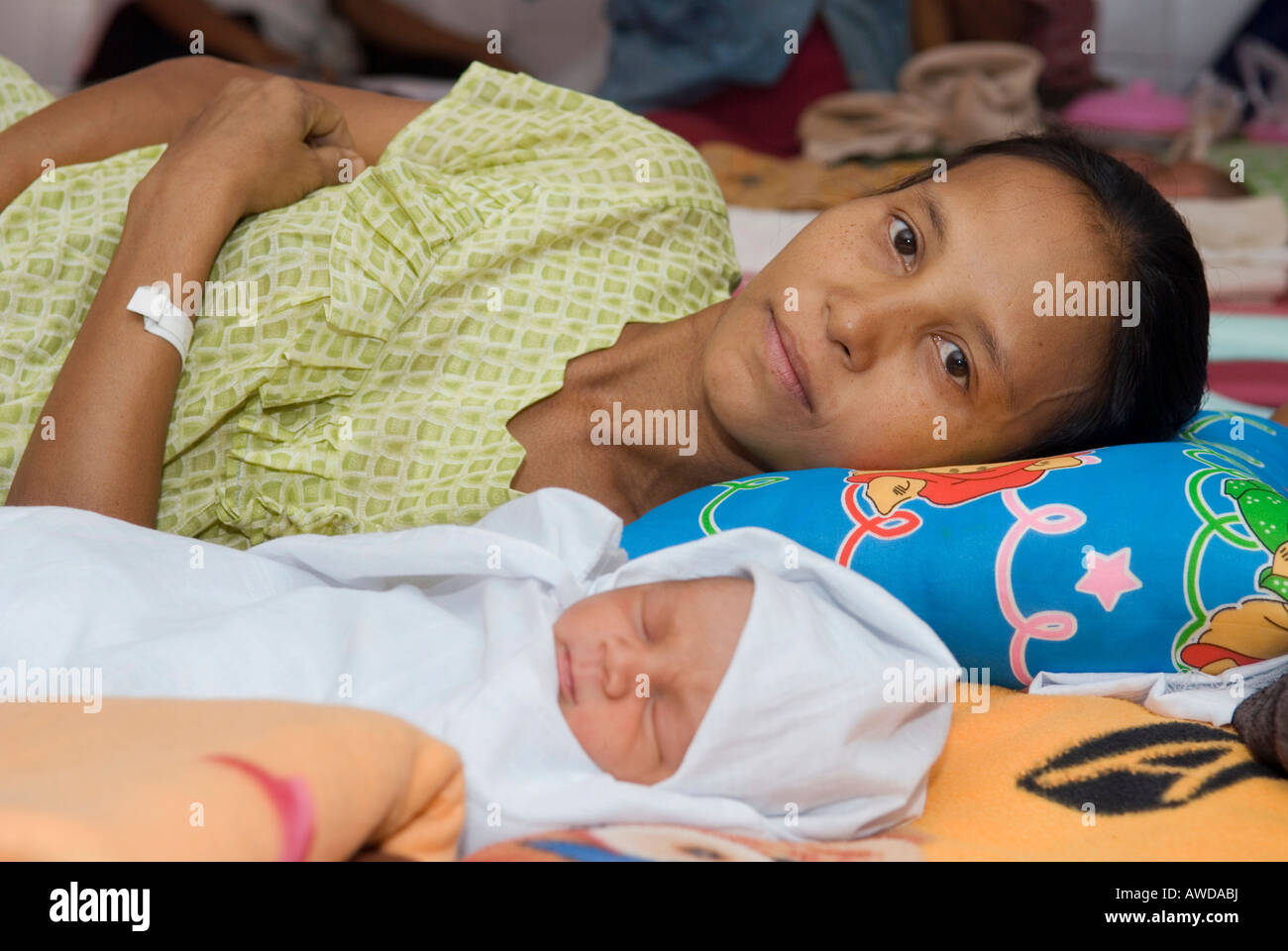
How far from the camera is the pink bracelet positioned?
0.62m

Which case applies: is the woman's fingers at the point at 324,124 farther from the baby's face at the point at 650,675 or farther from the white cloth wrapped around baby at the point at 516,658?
the baby's face at the point at 650,675

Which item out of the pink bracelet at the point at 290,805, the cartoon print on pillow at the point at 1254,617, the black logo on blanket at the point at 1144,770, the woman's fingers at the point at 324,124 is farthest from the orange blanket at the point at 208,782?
the woman's fingers at the point at 324,124

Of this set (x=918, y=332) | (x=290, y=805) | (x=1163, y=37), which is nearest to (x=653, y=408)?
(x=918, y=332)

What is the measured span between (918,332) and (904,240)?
0.11 metres

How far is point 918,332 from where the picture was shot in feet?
3.71

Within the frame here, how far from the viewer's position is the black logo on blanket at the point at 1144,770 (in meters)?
0.87

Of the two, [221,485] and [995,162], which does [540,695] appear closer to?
[221,485]

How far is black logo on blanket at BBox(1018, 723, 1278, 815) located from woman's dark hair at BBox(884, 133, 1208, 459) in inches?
15.2

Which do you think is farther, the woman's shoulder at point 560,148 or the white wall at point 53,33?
the white wall at point 53,33

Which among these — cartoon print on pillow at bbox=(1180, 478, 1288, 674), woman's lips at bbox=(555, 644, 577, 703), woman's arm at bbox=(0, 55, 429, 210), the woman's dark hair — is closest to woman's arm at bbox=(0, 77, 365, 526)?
woman's arm at bbox=(0, 55, 429, 210)

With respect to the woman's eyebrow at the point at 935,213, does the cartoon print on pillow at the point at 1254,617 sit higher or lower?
lower

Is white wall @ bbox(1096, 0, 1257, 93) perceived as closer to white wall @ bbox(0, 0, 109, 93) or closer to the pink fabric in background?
the pink fabric in background

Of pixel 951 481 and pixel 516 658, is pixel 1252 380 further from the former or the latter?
pixel 516 658

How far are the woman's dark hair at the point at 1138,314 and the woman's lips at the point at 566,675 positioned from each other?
23.6 inches
